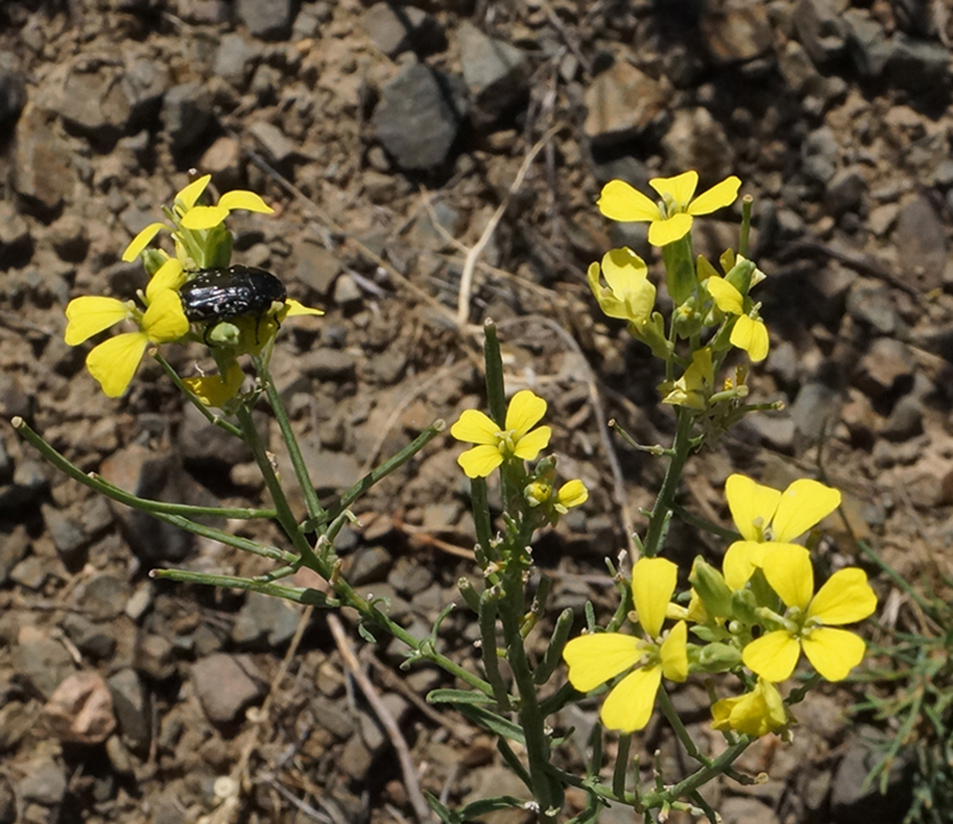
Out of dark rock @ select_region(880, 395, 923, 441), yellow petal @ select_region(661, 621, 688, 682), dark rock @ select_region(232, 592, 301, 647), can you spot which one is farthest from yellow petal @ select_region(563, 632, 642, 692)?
dark rock @ select_region(880, 395, 923, 441)

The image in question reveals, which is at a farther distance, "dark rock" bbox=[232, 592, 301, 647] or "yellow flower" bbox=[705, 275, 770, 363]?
"dark rock" bbox=[232, 592, 301, 647]

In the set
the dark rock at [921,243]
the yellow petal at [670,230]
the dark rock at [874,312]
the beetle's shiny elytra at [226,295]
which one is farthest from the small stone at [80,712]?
the dark rock at [921,243]

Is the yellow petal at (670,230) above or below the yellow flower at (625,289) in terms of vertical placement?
above

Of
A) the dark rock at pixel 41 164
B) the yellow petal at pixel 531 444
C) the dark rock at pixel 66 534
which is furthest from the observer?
the dark rock at pixel 41 164

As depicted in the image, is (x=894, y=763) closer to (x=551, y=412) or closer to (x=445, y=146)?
(x=551, y=412)

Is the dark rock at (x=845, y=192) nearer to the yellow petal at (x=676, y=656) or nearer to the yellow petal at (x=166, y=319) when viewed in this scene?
the yellow petal at (x=676, y=656)

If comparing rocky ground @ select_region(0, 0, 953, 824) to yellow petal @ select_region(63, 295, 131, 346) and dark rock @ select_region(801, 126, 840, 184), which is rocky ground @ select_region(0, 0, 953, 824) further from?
yellow petal @ select_region(63, 295, 131, 346)
